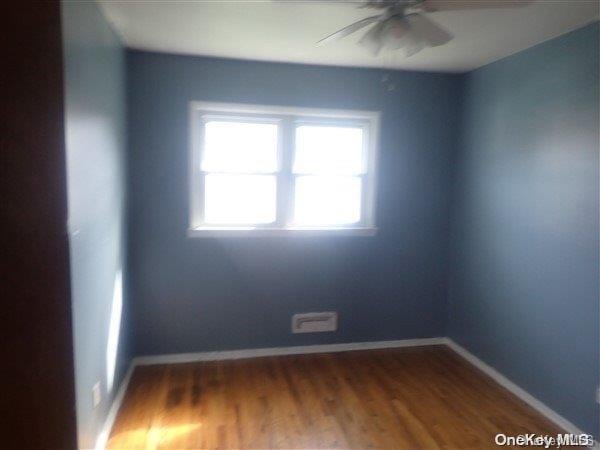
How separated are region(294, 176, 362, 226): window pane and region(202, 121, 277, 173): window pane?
1.07 feet

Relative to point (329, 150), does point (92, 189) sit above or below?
below

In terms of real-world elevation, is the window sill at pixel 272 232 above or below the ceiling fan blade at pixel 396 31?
below

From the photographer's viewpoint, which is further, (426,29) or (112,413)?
(112,413)

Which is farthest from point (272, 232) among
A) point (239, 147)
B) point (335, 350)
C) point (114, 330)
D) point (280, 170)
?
point (114, 330)

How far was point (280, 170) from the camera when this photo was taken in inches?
126

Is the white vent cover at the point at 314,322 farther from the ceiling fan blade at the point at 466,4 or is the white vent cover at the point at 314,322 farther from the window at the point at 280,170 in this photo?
the ceiling fan blade at the point at 466,4

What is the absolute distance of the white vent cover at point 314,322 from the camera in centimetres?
328

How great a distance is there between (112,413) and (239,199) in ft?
5.50

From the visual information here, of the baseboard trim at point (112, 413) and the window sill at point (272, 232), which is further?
the window sill at point (272, 232)

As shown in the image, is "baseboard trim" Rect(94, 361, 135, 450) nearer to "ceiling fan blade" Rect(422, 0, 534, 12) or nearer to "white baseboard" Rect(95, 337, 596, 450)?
"white baseboard" Rect(95, 337, 596, 450)

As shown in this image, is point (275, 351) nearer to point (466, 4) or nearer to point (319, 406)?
point (319, 406)

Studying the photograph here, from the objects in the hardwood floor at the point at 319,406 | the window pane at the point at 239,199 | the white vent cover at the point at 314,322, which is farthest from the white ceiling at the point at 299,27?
the hardwood floor at the point at 319,406

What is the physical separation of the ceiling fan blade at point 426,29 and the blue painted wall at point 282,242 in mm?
1481

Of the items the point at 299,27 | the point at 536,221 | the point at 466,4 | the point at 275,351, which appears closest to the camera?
the point at 466,4
